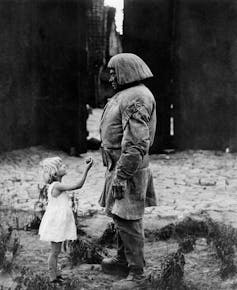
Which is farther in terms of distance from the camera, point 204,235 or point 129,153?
point 204,235

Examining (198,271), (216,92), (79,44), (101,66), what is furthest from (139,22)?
(198,271)

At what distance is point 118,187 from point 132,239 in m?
0.55

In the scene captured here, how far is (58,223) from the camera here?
516cm

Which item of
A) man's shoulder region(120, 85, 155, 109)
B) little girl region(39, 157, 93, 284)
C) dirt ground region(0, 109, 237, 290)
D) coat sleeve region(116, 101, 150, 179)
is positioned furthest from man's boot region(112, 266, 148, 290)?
man's shoulder region(120, 85, 155, 109)

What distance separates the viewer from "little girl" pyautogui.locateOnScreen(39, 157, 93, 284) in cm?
514

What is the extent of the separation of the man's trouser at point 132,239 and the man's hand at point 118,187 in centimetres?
30

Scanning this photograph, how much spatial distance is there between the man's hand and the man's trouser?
298 millimetres

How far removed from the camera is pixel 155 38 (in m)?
11.6

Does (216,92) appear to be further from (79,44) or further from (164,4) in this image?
(79,44)

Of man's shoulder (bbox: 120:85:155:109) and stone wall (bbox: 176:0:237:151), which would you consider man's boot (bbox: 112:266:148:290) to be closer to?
man's shoulder (bbox: 120:85:155:109)

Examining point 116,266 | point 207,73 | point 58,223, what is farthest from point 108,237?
point 207,73

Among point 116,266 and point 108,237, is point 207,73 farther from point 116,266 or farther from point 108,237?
point 116,266

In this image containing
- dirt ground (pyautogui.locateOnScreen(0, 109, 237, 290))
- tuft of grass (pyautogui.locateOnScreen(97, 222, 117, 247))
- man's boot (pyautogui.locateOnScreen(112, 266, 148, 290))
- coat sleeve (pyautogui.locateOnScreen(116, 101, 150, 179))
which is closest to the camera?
coat sleeve (pyautogui.locateOnScreen(116, 101, 150, 179))

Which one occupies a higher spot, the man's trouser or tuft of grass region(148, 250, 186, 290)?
the man's trouser
